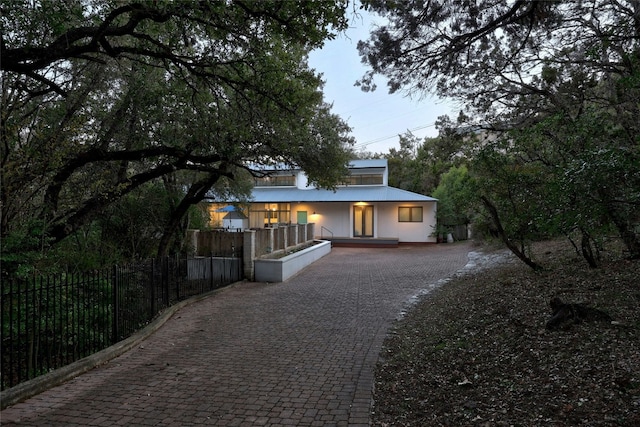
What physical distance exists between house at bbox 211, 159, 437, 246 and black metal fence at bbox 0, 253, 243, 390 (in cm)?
1869

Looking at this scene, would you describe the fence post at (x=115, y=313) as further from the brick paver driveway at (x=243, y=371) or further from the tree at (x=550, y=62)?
the tree at (x=550, y=62)

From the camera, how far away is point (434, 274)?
1477 cm

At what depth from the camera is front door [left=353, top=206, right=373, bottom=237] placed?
93.9ft

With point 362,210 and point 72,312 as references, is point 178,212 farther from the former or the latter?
point 362,210

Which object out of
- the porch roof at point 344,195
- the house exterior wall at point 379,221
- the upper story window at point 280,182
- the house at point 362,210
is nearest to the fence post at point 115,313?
the porch roof at point 344,195

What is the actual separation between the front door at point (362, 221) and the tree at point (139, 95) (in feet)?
52.6

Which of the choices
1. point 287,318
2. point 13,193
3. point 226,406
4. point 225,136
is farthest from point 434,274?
point 13,193

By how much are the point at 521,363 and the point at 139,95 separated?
29.4 ft

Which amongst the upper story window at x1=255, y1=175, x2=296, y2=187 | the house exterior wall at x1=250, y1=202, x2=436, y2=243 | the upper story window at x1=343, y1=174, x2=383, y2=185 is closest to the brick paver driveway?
the house exterior wall at x1=250, y1=202, x2=436, y2=243

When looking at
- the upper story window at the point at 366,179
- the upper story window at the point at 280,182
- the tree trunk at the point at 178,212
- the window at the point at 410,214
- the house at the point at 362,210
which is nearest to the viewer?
the tree trunk at the point at 178,212

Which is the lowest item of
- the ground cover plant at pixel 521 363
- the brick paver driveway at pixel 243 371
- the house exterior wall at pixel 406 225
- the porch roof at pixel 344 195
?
the brick paver driveway at pixel 243 371

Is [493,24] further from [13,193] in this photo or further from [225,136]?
[13,193]

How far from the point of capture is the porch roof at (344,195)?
89.3 ft

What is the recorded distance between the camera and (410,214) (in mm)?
28234
